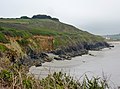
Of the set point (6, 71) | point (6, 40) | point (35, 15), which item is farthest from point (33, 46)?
point (35, 15)

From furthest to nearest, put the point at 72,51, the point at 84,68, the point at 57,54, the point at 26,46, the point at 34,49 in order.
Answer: the point at 72,51, the point at 57,54, the point at 34,49, the point at 26,46, the point at 84,68

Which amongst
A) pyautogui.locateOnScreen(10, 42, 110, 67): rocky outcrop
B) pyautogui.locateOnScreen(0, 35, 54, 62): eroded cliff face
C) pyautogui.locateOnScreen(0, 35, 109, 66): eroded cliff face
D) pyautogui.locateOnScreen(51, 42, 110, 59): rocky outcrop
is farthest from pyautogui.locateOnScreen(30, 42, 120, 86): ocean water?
pyautogui.locateOnScreen(51, 42, 110, 59): rocky outcrop

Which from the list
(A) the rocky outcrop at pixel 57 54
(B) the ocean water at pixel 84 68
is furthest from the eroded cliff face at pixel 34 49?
(B) the ocean water at pixel 84 68

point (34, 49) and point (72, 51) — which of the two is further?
point (72, 51)

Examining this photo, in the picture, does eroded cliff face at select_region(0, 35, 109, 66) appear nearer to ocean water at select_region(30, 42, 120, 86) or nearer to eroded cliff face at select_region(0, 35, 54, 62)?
eroded cliff face at select_region(0, 35, 54, 62)

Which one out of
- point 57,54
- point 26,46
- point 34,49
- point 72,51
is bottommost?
point 72,51

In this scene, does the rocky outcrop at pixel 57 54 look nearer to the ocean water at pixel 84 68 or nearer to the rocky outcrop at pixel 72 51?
the rocky outcrop at pixel 72 51

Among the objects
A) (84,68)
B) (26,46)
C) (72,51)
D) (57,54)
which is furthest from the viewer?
(72,51)

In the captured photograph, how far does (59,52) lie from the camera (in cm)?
7600

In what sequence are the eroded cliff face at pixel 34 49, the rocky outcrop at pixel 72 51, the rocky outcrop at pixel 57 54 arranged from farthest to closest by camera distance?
the rocky outcrop at pixel 72 51, the eroded cliff face at pixel 34 49, the rocky outcrop at pixel 57 54

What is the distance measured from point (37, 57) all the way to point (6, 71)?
164 feet

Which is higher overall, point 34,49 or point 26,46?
point 26,46

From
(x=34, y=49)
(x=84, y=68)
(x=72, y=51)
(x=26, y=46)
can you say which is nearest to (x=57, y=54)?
(x=34, y=49)

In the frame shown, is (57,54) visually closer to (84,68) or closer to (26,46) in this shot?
(26,46)
